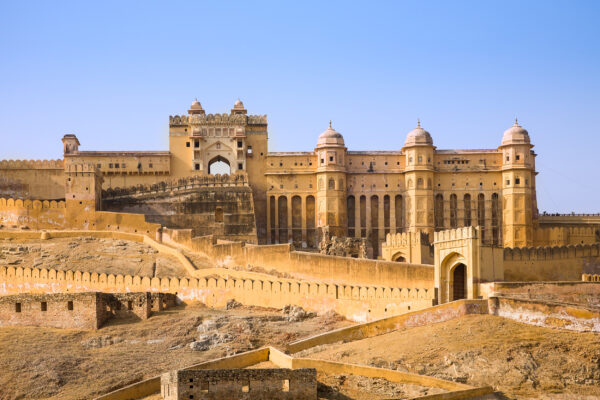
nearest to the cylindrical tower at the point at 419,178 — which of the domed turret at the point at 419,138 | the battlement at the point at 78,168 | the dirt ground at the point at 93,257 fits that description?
the domed turret at the point at 419,138

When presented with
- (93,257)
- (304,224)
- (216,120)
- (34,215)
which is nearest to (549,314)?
(93,257)

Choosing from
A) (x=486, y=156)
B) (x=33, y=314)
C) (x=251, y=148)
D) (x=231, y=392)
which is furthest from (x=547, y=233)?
(x=231, y=392)

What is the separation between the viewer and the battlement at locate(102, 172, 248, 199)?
206 feet

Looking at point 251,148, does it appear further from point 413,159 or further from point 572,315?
point 572,315

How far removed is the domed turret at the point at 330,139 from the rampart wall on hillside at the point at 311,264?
49.0ft

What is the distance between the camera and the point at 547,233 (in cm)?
6319

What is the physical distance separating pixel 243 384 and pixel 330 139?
40.5 m

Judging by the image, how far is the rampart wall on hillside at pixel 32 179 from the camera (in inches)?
2542

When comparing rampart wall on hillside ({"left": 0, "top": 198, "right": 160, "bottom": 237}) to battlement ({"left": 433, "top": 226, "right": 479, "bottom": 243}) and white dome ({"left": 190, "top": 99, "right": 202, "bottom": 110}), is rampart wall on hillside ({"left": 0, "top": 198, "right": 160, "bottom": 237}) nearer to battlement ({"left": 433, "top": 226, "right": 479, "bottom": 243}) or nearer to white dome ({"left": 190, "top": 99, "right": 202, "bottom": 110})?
white dome ({"left": 190, "top": 99, "right": 202, "bottom": 110})

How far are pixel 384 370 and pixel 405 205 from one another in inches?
1457

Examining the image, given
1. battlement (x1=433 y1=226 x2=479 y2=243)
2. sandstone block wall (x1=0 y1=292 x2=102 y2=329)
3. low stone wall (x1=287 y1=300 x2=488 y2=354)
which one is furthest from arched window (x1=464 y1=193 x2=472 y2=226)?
sandstone block wall (x1=0 y1=292 x2=102 y2=329)

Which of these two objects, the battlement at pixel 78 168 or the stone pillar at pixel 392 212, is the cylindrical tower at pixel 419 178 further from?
the battlement at pixel 78 168

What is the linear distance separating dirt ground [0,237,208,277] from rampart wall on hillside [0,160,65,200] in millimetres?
11928

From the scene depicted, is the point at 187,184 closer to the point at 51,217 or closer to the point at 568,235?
the point at 51,217
